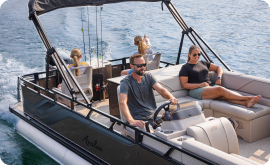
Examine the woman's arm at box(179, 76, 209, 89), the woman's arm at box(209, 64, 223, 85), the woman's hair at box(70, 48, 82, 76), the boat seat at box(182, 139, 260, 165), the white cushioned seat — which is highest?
the woman's hair at box(70, 48, 82, 76)

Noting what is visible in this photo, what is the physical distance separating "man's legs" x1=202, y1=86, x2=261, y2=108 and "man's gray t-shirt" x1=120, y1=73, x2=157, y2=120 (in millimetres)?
1121

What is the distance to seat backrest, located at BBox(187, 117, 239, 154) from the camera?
2.45m

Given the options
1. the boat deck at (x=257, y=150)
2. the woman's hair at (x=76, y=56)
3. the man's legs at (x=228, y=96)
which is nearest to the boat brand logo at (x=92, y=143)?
the woman's hair at (x=76, y=56)

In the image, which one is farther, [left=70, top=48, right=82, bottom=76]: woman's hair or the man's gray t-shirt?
[left=70, top=48, right=82, bottom=76]: woman's hair

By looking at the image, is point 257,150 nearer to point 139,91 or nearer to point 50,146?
point 139,91

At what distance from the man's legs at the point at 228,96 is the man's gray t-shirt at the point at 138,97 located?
3.68 ft

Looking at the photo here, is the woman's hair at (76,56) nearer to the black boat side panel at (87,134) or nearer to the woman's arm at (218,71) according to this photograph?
the black boat side panel at (87,134)

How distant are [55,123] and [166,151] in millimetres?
1824

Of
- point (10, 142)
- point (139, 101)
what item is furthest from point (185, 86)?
point (10, 142)

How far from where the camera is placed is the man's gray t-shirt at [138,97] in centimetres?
294

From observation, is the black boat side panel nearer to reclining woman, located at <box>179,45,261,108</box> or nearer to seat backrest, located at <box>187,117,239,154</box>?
seat backrest, located at <box>187,117,239,154</box>

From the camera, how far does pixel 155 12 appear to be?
17.7m

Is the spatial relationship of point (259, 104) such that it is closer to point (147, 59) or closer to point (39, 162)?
point (147, 59)

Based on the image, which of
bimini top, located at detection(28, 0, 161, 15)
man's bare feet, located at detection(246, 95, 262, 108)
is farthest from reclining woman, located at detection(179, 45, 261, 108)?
bimini top, located at detection(28, 0, 161, 15)
